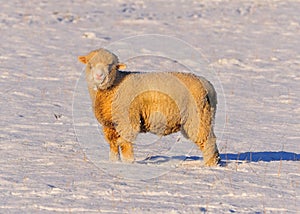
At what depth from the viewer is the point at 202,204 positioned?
558 cm

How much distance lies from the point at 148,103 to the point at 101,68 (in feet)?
1.81

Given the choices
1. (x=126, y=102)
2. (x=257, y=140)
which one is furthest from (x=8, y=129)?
(x=257, y=140)

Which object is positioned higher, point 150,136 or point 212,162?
point 212,162

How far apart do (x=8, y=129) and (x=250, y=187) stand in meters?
3.48

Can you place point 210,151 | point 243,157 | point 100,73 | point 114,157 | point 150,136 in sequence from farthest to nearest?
point 150,136 < point 243,157 < point 114,157 < point 210,151 < point 100,73

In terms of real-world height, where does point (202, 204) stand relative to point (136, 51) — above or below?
above

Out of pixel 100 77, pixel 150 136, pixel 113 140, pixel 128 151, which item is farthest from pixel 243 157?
pixel 100 77

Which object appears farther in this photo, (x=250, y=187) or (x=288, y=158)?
(x=288, y=158)

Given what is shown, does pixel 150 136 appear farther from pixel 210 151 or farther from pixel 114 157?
pixel 210 151

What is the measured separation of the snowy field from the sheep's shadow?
1 centimetres

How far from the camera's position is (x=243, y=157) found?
24.4 ft

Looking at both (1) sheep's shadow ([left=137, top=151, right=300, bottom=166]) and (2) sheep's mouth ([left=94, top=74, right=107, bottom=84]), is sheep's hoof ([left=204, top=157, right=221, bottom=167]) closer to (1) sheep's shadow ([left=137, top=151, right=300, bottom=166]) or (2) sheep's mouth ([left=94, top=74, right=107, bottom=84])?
(1) sheep's shadow ([left=137, top=151, right=300, bottom=166])

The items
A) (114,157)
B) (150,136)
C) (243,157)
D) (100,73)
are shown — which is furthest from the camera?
(150,136)

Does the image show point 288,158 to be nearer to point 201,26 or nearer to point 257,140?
point 257,140
